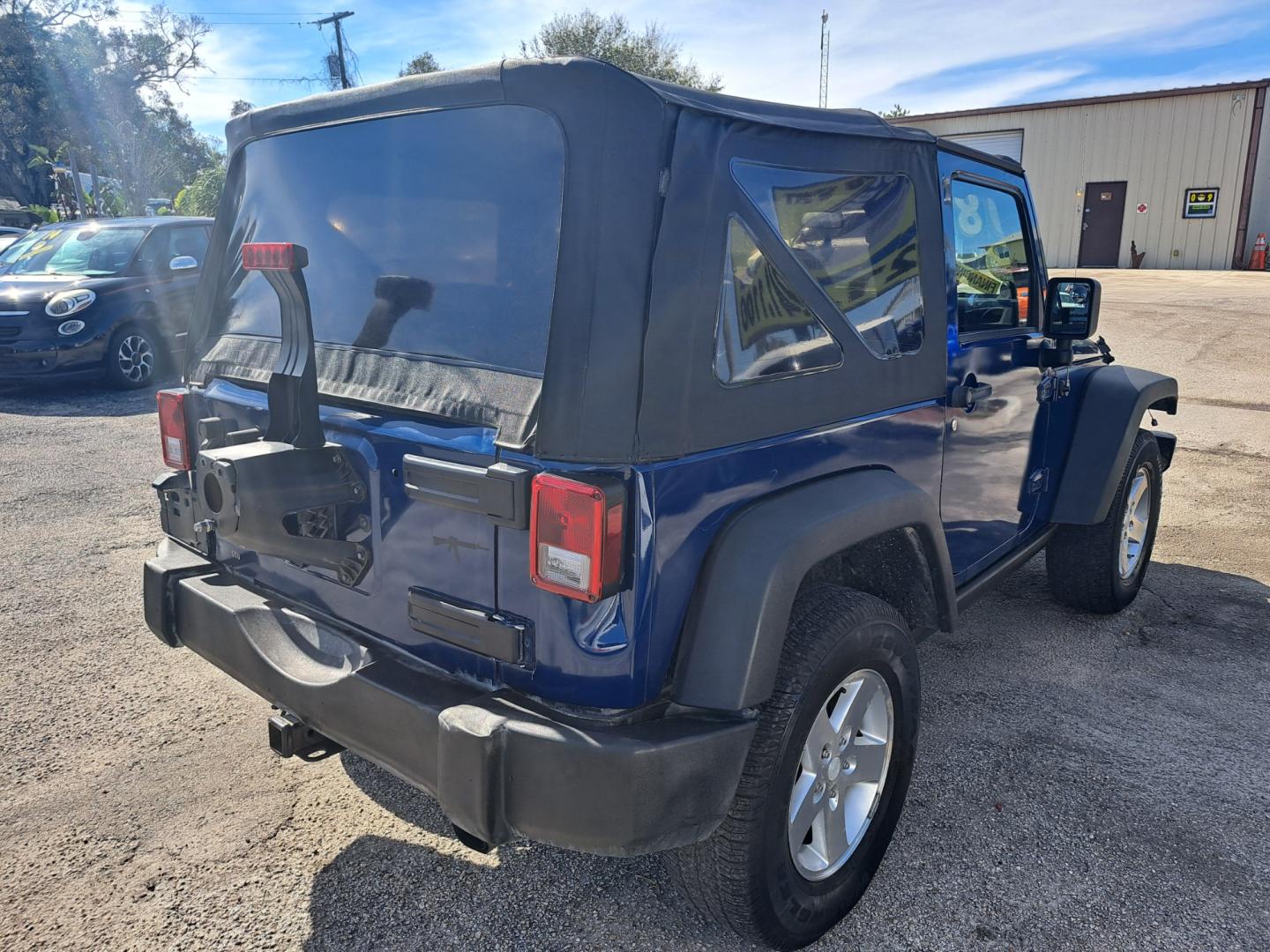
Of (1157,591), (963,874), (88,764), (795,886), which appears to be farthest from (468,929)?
(1157,591)

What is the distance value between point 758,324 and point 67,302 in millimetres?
9107

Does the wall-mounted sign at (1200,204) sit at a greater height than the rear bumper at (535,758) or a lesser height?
greater

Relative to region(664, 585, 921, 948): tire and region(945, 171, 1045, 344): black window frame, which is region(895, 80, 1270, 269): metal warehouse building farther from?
region(664, 585, 921, 948): tire

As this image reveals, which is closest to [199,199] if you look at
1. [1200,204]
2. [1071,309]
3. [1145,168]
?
[1145,168]

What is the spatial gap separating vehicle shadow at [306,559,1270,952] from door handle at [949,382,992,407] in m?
1.17

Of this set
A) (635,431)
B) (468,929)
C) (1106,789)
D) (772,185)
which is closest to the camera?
(635,431)

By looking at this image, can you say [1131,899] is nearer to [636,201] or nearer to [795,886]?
[795,886]

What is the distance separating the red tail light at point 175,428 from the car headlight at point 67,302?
24.5 feet

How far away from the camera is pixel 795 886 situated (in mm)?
2221

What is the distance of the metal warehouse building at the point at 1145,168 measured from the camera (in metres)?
28.6

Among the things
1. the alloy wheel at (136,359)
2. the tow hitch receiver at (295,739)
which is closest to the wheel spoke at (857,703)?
the tow hitch receiver at (295,739)

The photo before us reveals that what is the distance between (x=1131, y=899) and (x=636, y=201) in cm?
218

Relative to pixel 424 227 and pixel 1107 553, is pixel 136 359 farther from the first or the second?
pixel 1107 553

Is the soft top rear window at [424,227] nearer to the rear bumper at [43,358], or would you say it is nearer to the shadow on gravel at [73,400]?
the shadow on gravel at [73,400]
